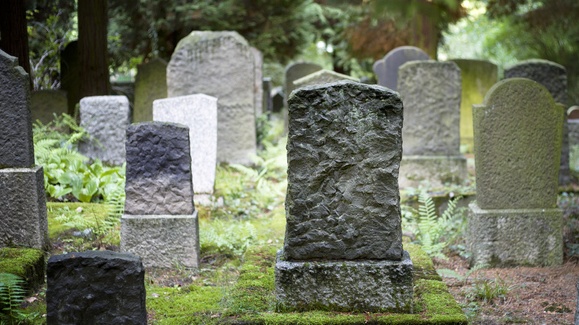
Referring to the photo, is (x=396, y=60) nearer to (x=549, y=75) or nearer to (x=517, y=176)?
(x=549, y=75)

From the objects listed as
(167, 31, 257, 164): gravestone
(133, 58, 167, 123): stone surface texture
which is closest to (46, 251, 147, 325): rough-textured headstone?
(167, 31, 257, 164): gravestone

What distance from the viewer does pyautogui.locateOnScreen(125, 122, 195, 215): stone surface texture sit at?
632 centimetres

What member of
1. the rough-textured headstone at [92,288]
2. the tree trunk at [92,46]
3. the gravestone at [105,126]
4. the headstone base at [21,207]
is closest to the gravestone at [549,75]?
the gravestone at [105,126]

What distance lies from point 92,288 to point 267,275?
5.10 ft

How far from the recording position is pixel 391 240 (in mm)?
4398

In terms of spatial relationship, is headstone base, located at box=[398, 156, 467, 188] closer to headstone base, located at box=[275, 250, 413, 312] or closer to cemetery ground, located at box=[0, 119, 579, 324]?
cemetery ground, located at box=[0, 119, 579, 324]

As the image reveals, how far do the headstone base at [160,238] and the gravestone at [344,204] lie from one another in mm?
2146

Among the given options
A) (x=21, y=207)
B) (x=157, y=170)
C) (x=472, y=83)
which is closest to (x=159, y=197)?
(x=157, y=170)

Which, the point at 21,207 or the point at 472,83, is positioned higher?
the point at 472,83

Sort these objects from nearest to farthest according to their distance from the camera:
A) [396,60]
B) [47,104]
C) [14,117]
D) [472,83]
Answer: [14,117] < [47,104] < [396,60] < [472,83]

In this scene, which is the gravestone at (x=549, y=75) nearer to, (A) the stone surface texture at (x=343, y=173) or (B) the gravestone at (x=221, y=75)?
(B) the gravestone at (x=221, y=75)

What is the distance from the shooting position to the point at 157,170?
20.8 ft

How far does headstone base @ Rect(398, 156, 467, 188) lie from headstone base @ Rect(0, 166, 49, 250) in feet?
18.0

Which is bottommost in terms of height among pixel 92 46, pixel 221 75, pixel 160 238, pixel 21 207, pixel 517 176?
pixel 160 238
